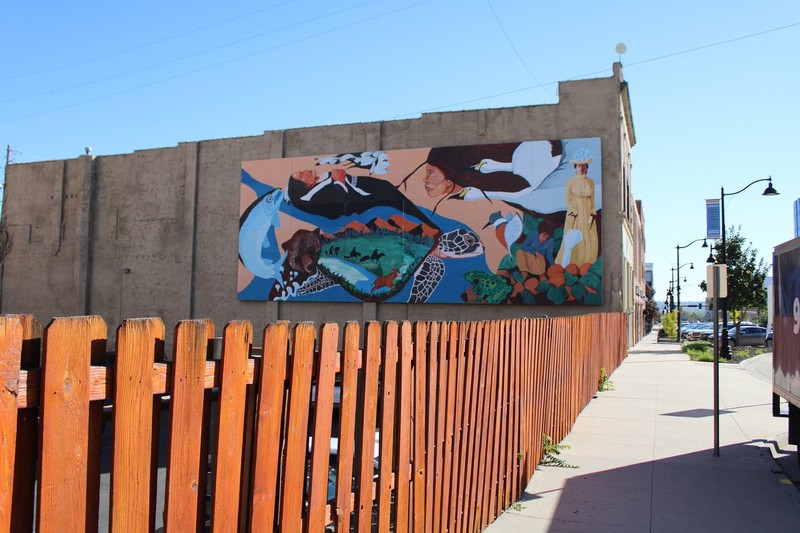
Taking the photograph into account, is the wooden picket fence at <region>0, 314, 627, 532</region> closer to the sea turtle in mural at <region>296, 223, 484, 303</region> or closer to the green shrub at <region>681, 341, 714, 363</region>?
the sea turtle in mural at <region>296, 223, 484, 303</region>

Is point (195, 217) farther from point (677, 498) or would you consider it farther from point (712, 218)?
point (677, 498)

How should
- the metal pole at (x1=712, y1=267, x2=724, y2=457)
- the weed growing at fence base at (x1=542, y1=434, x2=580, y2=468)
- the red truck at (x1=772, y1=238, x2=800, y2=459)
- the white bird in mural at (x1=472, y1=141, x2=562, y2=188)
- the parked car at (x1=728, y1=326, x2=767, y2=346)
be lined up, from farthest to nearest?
the parked car at (x1=728, y1=326, x2=767, y2=346) < the white bird in mural at (x1=472, y1=141, x2=562, y2=188) < the metal pole at (x1=712, y1=267, x2=724, y2=457) < the weed growing at fence base at (x1=542, y1=434, x2=580, y2=468) < the red truck at (x1=772, y1=238, x2=800, y2=459)

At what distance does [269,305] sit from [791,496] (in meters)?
26.4

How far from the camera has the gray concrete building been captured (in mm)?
27672

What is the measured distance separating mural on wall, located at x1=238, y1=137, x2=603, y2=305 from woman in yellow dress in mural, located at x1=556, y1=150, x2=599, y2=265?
0.13ft

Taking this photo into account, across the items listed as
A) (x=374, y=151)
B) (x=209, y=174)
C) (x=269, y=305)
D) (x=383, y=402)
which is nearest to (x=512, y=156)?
(x=374, y=151)

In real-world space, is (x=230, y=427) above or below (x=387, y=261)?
below

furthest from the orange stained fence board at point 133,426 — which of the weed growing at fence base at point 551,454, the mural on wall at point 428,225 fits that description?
the mural on wall at point 428,225

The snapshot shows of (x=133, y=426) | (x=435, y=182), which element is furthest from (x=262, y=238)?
(x=133, y=426)

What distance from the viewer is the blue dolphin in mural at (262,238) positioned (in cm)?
3130

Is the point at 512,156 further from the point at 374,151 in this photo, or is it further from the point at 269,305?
the point at 269,305

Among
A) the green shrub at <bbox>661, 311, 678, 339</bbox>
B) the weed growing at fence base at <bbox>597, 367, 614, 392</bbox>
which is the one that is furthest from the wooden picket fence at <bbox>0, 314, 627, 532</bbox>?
the green shrub at <bbox>661, 311, 678, 339</bbox>

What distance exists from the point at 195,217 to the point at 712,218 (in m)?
26.0

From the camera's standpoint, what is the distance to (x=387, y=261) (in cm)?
2902
